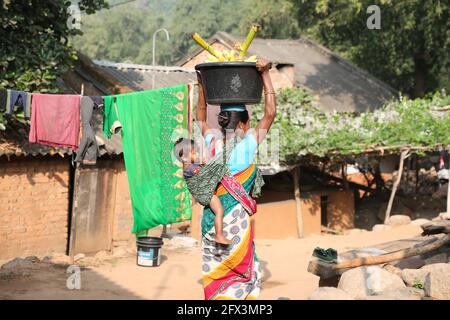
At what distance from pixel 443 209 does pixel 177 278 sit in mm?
11669

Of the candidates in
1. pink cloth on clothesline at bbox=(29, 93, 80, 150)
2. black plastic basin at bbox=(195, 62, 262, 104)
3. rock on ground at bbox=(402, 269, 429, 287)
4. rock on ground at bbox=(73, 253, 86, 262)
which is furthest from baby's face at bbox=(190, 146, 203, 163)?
rock on ground at bbox=(73, 253, 86, 262)

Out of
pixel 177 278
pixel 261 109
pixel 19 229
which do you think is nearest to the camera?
pixel 177 278

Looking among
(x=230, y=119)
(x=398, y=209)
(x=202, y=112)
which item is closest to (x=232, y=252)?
(x=230, y=119)

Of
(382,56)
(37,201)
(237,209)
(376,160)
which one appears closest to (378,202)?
(376,160)

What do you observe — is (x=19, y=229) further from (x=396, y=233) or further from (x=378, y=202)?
(x=378, y=202)

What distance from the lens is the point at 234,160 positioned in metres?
5.34

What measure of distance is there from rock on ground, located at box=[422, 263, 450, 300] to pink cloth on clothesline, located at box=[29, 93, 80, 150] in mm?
5423

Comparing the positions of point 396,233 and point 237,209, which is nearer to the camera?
point 237,209

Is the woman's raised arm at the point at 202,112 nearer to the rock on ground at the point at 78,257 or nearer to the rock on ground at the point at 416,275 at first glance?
the rock on ground at the point at 416,275

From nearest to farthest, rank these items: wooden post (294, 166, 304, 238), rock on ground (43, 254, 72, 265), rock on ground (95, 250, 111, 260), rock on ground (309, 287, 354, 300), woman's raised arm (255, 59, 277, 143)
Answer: woman's raised arm (255, 59, 277, 143) → rock on ground (309, 287, 354, 300) → rock on ground (43, 254, 72, 265) → rock on ground (95, 250, 111, 260) → wooden post (294, 166, 304, 238)

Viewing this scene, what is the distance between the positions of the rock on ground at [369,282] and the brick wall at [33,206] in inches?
268

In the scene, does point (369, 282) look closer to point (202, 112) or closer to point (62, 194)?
point (202, 112)

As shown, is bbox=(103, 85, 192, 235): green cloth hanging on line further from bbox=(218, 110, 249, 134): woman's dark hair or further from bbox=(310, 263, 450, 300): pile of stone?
bbox=(218, 110, 249, 134): woman's dark hair

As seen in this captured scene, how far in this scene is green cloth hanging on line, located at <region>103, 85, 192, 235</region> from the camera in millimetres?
9453
